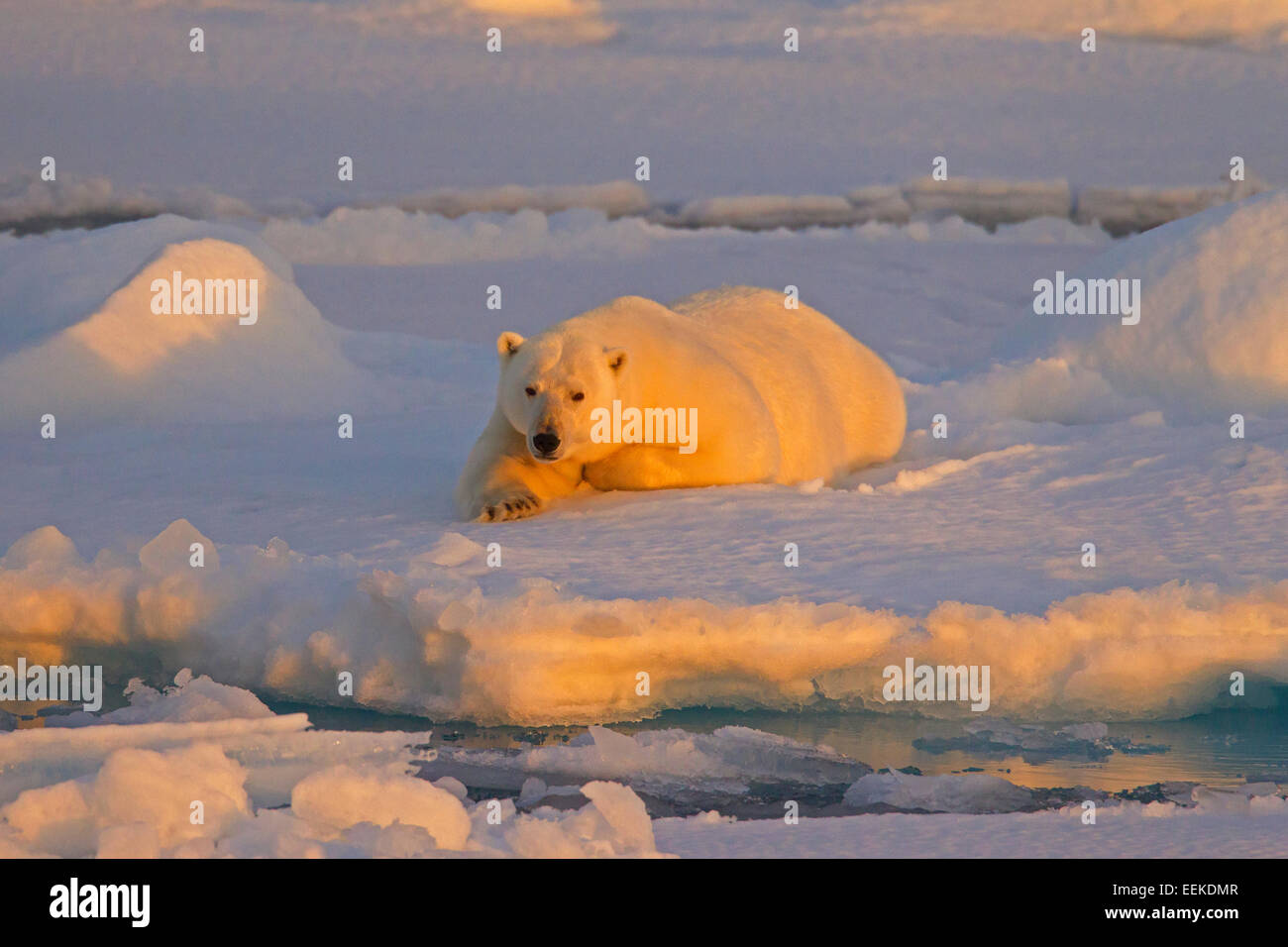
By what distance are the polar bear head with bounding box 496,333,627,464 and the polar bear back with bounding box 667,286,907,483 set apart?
67 centimetres

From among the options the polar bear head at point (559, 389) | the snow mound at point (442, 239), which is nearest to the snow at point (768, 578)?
the polar bear head at point (559, 389)

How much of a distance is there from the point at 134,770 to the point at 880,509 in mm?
2971

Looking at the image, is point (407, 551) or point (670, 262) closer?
point (407, 551)

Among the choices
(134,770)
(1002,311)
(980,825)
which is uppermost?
(1002,311)

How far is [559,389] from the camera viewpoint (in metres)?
4.86

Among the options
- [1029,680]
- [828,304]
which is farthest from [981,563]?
[828,304]

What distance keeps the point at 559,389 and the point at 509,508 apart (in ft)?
1.37

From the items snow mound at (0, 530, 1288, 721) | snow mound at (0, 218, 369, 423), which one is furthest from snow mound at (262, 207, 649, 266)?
snow mound at (0, 530, 1288, 721)

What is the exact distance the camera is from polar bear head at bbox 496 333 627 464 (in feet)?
15.7

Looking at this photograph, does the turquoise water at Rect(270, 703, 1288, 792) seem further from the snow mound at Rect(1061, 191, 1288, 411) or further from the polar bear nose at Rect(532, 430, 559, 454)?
the snow mound at Rect(1061, 191, 1288, 411)

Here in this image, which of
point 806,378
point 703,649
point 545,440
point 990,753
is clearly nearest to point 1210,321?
point 806,378

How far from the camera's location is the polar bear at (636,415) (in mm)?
4930

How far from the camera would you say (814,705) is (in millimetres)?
3891
